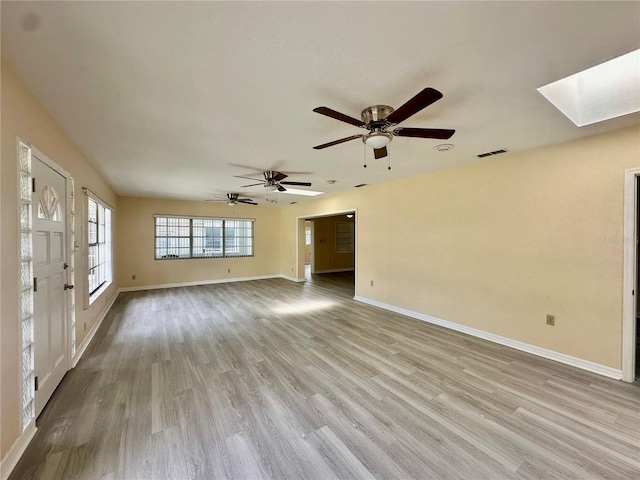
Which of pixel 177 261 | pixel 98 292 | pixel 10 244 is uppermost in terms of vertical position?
pixel 10 244

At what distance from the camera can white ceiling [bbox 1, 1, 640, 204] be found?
1264mm

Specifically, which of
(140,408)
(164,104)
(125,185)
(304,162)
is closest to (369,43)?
(164,104)

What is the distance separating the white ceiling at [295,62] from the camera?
1264mm

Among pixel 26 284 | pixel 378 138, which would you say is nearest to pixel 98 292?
pixel 26 284

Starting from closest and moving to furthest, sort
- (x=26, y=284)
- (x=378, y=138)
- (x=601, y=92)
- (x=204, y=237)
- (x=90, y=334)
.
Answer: (x=26, y=284), (x=378, y=138), (x=601, y=92), (x=90, y=334), (x=204, y=237)

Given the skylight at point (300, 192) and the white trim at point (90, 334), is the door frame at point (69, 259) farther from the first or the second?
the skylight at point (300, 192)

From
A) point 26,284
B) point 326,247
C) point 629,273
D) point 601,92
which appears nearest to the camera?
point 26,284

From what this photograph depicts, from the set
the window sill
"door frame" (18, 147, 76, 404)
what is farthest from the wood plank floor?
the window sill

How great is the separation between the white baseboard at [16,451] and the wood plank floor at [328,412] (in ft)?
0.13

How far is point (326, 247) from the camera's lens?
34.2 ft

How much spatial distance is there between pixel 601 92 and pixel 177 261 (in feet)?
28.4

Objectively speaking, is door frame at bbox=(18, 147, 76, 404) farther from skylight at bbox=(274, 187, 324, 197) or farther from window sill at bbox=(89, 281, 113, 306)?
skylight at bbox=(274, 187, 324, 197)

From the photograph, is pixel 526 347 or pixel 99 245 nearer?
pixel 526 347

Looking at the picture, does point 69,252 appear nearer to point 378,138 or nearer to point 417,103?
point 378,138
